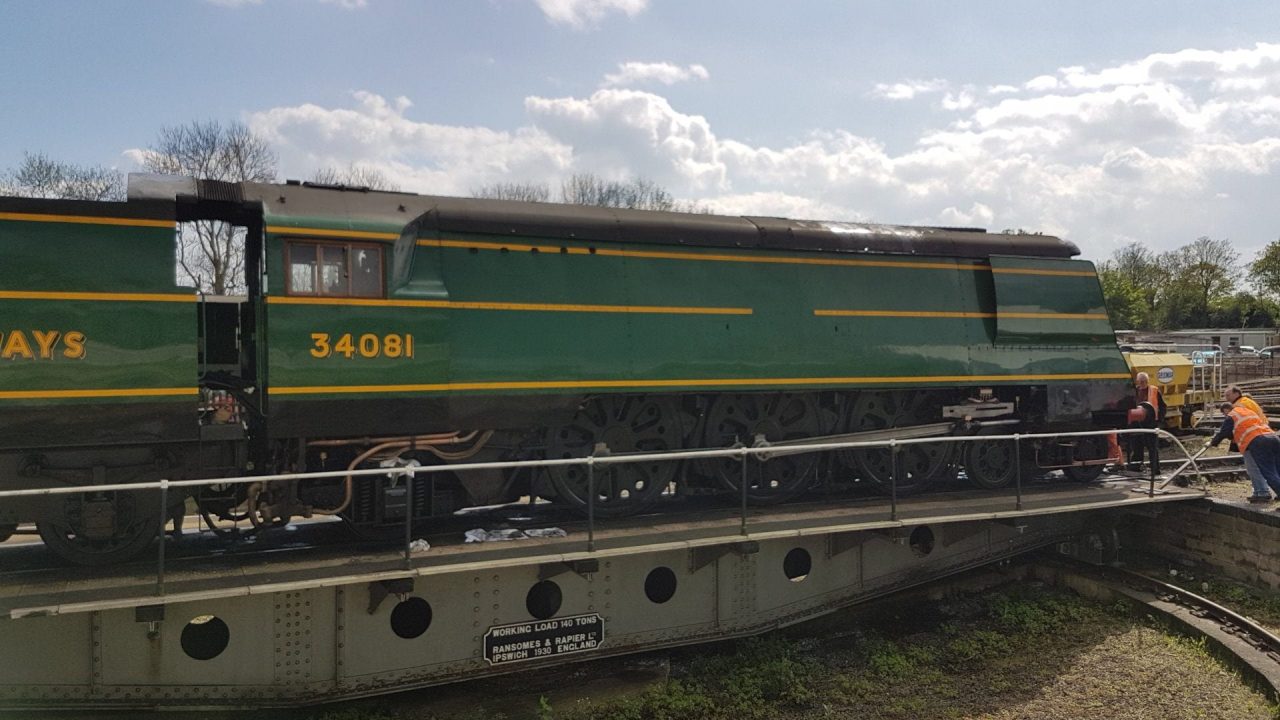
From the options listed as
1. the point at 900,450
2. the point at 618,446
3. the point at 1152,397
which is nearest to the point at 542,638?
the point at 618,446

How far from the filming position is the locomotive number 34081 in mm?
8289

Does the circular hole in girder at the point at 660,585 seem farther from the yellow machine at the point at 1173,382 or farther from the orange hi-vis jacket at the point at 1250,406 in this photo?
the yellow machine at the point at 1173,382

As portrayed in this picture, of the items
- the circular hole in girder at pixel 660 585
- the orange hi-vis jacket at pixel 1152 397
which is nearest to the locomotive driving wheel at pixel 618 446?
the circular hole in girder at pixel 660 585

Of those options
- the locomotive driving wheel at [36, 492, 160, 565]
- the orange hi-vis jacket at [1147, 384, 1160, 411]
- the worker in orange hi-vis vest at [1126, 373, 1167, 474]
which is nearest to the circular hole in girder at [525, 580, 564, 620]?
the locomotive driving wheel at [36, 492, 160, 565]

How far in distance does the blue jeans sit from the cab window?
12.3 metres

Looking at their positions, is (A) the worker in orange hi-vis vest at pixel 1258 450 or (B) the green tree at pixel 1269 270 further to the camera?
(B) the green tree at pixel 1269 270

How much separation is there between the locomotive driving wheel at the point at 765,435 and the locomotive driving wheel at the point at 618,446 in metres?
0.66

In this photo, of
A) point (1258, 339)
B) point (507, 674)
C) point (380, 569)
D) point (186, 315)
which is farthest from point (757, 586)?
point (1258, 339)

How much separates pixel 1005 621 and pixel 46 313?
11919 millimetres

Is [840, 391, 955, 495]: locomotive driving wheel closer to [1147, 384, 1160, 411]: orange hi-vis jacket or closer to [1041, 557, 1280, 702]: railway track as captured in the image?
[1041, 557, 1280, 702]: railway track

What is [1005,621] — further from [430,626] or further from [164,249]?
[164,249]

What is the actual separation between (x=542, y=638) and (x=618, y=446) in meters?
2.52

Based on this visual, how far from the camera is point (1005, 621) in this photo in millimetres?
11422

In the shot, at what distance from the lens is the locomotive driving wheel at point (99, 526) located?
299 inches
